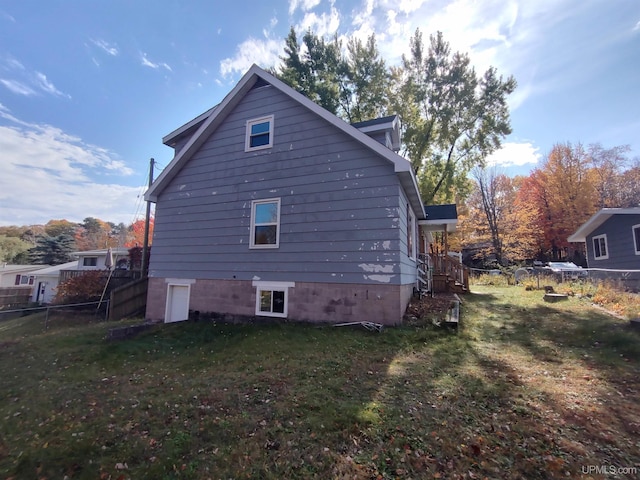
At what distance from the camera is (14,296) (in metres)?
28.3

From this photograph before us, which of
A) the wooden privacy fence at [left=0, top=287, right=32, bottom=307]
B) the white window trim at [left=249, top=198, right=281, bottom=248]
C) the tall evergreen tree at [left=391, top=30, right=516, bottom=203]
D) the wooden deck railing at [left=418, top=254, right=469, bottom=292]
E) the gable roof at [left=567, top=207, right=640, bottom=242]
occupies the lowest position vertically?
the wooden privacy fence at [left=0, top=287, right=32, bottom=307]

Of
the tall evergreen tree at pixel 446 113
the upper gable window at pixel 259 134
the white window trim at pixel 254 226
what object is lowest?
the white window trim at pixel 254 226

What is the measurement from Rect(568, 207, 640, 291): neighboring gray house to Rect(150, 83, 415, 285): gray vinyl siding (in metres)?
11.5

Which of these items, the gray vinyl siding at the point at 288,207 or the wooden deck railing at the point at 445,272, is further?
the wooden deck railing at the point at 445,272

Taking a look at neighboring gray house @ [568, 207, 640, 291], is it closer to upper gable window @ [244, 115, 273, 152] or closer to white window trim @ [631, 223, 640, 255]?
white window trim @ [631, 223, 640, 255]

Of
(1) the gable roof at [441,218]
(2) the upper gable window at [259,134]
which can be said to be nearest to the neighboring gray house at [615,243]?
(1) the gable roof at [441,218]

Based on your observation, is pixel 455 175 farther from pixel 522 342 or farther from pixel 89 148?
pixel 89 148

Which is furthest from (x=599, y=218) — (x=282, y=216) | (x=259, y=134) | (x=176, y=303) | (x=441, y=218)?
(x=176, y=303)

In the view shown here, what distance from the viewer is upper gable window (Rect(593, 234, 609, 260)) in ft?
56.6

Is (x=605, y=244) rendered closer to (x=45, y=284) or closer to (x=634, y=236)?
(x=634, y=236)

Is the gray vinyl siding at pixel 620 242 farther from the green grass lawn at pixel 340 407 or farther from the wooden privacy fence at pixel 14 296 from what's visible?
the wooden privacy fence at pixel 14 296

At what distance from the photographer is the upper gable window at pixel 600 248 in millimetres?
17266

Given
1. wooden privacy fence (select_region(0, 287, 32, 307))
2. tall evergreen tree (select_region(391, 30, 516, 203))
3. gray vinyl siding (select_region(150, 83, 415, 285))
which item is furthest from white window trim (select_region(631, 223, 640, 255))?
wooden privacy fence (select_region(0, 287, 32, 307))

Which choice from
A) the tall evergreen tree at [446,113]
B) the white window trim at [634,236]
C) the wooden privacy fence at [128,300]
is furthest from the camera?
the tall evergreen tree at [446,113]
